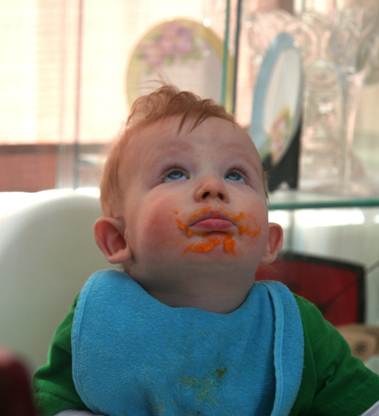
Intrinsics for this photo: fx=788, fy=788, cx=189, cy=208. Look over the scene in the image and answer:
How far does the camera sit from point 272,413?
24.1 inches

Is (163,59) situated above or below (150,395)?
above

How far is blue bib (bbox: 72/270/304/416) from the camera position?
24.0 inches

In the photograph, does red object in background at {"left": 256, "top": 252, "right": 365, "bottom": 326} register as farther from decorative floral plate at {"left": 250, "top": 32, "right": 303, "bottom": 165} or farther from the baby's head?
the baby's head

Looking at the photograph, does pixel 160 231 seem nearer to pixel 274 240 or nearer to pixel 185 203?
pixel 185 203

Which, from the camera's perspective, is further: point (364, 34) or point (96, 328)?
point (364, 34)

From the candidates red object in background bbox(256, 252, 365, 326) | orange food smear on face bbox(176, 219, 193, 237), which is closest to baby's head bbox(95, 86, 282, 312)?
orange food smear on face bbox(176, 219, 193, 237)

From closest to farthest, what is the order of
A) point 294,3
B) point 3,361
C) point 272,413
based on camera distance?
point 3,361, point 272,413, point 294,3

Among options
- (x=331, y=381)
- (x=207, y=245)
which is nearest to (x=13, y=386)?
(x=207, y=245)

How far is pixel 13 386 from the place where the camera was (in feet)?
0.61

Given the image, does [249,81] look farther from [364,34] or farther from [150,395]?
[150,395]

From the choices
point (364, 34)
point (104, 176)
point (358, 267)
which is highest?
point (364, 34)

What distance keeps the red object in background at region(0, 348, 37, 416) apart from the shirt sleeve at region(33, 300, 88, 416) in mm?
477

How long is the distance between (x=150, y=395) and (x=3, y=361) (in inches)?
17.5

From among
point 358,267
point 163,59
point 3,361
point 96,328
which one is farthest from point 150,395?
point 358,267
